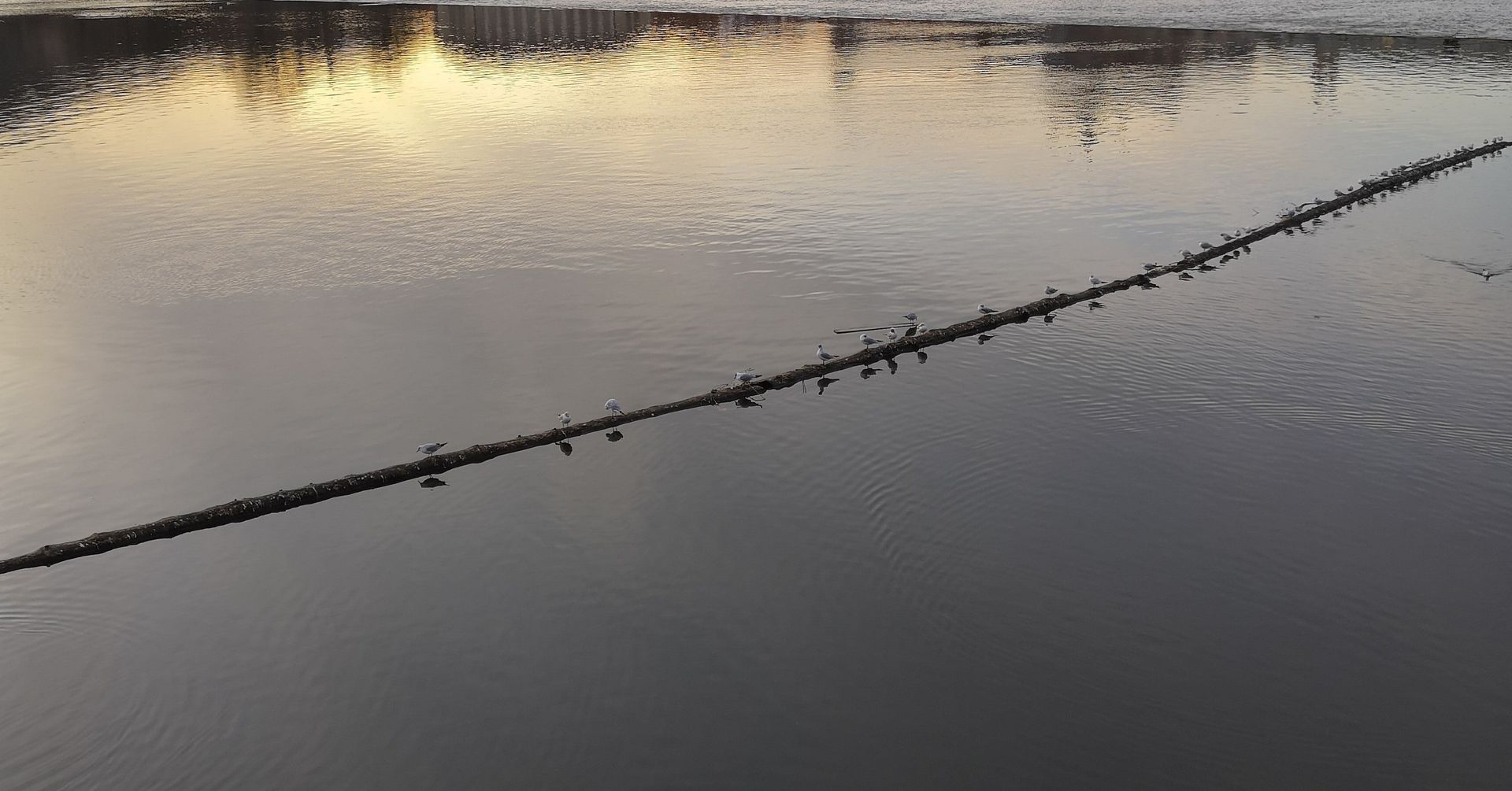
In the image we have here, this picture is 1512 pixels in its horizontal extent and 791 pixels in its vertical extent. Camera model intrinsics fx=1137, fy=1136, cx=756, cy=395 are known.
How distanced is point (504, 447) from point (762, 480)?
3.10m

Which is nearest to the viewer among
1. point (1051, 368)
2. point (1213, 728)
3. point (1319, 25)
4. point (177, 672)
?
point (1213, 728)

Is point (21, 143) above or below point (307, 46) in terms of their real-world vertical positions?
below

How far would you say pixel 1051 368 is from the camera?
52.9ft

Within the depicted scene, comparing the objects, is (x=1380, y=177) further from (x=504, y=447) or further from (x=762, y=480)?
(x=504, y=447)

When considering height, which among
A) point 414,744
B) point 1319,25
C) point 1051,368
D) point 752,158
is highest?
point 1319,25

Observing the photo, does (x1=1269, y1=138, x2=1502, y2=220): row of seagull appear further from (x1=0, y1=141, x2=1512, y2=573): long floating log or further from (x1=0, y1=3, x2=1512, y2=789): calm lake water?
(x1=0, y1=141, x2=1512, y2=573): long floating log

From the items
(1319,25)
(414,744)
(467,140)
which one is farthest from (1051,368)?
(1319,25)

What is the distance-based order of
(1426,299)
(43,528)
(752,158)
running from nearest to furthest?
(43,528) < (1426,299) < (752,158)

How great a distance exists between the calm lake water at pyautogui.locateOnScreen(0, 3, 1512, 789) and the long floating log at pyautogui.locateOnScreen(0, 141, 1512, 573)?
0.73ft

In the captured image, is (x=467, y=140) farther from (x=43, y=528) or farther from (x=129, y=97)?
(x=43, y=528)

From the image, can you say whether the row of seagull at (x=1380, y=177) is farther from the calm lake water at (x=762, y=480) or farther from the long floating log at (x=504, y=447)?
the long floating log at (x=504, y=447)

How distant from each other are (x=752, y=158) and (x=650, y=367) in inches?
588

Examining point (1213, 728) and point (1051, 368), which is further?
point (1051, 368)

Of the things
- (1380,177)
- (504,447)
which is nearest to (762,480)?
(504,447)
